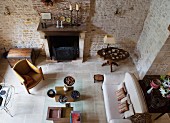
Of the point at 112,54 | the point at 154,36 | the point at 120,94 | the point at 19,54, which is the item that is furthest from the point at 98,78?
the point at 19,54

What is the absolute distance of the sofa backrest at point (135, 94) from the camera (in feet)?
10.8

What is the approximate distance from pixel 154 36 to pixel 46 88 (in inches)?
136

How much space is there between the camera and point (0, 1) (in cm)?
417

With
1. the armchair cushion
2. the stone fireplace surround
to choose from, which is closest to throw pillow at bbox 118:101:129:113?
the stone fireplace surround

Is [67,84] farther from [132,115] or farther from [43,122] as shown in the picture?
[132,115]

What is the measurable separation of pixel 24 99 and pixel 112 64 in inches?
121

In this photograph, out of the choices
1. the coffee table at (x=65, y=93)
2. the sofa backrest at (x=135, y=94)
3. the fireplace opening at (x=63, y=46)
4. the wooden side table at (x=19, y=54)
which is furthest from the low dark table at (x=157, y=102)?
the wooden side table at (x=19, y=54)

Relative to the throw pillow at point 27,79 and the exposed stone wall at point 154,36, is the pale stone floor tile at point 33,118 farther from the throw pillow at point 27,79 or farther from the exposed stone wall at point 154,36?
the exposed stone wall at point 154,36

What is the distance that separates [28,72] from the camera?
4.73 m

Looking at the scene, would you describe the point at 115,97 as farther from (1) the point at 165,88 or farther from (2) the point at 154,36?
(2) the point at 154,36

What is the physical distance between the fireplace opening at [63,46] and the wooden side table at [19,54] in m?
0.68

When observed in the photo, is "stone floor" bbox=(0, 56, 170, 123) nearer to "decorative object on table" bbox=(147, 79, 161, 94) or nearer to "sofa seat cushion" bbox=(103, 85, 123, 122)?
"sofa seat cushion" bbox=(103, 85, 123, 122)

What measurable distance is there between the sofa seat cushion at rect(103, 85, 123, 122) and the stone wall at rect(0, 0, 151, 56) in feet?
5.77

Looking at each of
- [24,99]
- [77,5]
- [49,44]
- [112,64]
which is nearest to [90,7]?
[77,5]
